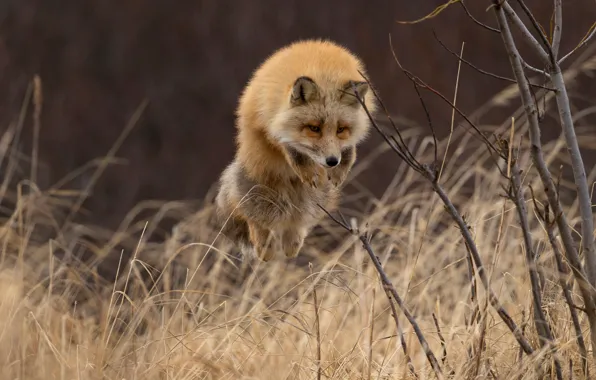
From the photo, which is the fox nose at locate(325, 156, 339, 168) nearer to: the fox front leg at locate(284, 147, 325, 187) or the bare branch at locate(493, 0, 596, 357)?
the fox front leg at locate(284, 147, 325, 187)

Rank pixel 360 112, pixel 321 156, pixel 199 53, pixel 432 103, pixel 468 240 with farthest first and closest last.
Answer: pixel 199 53, pixel 432 103, pixel 360 112, pixel 321 156, pixel 468 240

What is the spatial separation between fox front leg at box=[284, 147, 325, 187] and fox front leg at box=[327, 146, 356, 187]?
0.27 ft

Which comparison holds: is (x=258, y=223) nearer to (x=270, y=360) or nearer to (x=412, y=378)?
(x=270, y=360)

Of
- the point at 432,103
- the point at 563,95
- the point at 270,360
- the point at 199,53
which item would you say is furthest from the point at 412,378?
the point at 199,53

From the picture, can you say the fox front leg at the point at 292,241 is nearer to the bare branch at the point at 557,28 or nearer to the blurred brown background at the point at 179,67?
the bare branch at the point at 557,28

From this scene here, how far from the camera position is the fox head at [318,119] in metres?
2.95

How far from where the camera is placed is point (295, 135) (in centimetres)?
299

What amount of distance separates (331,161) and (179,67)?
42.6ft

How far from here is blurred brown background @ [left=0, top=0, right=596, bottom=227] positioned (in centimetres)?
1347

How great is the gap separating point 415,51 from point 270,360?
11.2 m

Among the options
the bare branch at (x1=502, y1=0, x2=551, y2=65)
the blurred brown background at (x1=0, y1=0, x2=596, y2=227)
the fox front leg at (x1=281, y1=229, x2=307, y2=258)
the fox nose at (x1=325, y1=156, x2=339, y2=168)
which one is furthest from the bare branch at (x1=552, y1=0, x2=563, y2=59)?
the blurred brown background at (x1=0, y1=0, x2=596, y2=227)

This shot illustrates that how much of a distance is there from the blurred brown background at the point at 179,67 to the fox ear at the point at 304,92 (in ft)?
30.2

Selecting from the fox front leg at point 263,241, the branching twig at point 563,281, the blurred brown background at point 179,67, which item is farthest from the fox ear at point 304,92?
the blurred brown background at point 179,67

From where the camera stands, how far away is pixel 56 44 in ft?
51.6
